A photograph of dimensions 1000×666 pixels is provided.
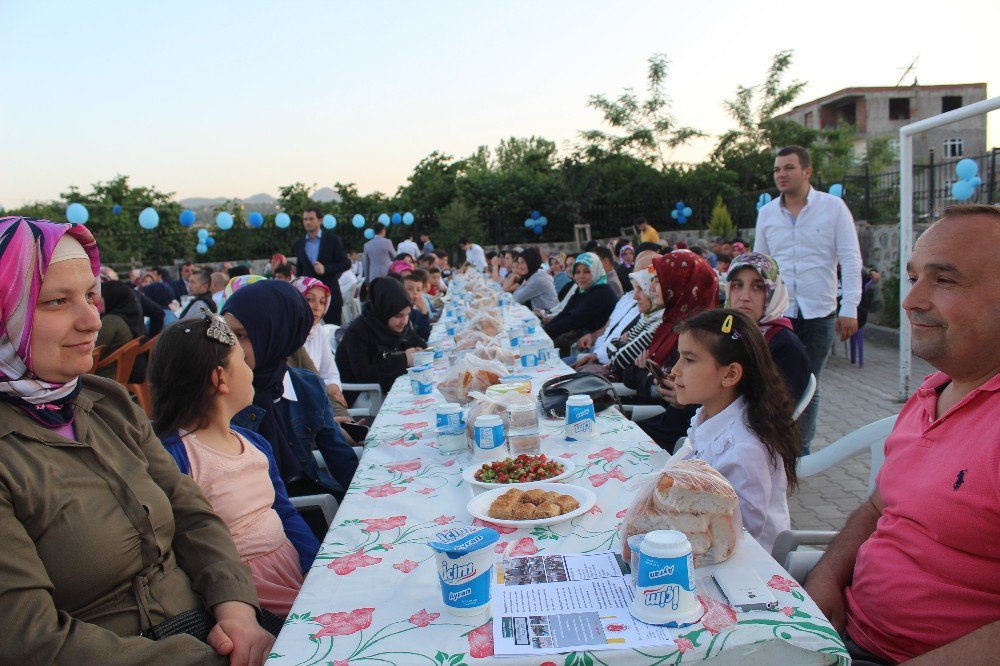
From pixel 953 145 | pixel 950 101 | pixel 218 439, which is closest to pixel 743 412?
pixel 218 439

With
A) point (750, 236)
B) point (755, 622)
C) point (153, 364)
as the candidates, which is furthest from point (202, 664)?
point (750, 236)

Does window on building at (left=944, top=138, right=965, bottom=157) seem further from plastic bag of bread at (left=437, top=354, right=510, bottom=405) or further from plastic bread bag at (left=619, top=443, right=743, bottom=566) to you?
plastic bread bag at (left=619, top=443, right=743, bottom=566)

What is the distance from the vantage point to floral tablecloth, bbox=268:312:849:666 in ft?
4.23

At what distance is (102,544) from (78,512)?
0.29ft

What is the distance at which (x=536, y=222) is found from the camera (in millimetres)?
24516

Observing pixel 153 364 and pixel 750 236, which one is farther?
pixel 750 236

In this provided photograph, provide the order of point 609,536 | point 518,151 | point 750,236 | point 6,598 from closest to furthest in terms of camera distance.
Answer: point 6,598, point 609,536, point 750,236, point 518,151

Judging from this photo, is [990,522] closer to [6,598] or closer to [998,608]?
[998,608]

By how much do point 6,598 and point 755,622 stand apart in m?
1.46

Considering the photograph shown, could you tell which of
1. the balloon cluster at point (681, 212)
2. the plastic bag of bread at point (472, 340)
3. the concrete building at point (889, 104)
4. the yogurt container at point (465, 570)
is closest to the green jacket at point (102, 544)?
the yogurt container at point (465, 570)

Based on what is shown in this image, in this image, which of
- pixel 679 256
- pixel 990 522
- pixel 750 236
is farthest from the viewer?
pixel 750 236

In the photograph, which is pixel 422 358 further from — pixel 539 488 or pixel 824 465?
pixel 824 465

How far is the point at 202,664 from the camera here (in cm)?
154

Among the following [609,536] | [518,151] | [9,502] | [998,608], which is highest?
[518,151]
